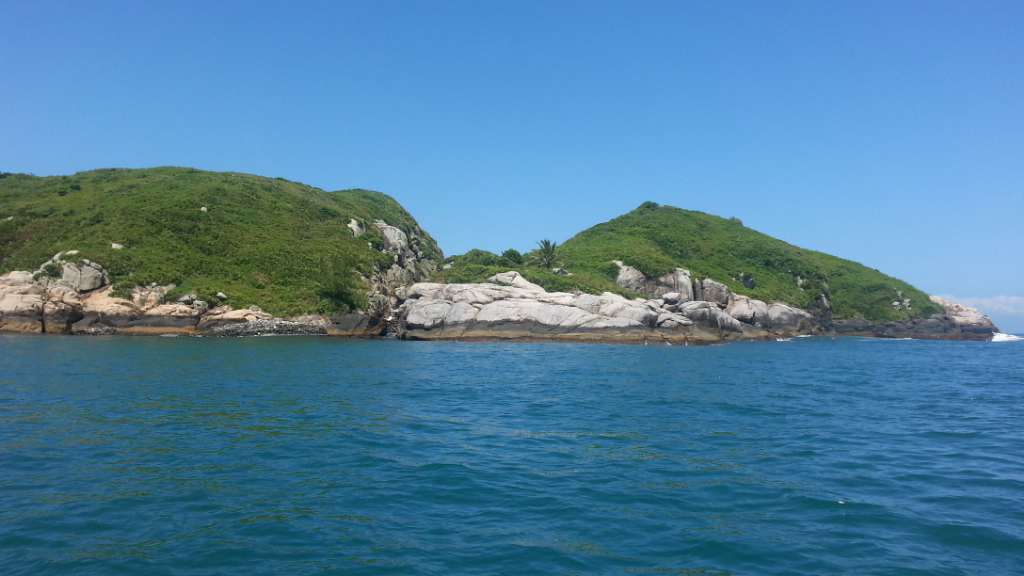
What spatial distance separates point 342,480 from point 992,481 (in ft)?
54.0

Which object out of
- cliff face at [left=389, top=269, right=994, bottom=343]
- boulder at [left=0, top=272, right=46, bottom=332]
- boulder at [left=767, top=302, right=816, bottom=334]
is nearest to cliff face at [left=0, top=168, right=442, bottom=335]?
boulder at [left=0, top=272, right=46, bottom=332]

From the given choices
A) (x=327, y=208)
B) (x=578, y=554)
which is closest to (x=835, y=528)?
(x=578, y=554)

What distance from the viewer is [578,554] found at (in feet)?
34.0

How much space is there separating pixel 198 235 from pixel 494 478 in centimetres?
8074

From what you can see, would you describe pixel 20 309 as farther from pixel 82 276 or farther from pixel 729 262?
pixel 729 262

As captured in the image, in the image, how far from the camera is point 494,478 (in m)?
15.0

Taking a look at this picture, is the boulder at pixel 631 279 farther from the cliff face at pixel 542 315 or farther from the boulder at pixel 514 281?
the boulder at pixel 514 281

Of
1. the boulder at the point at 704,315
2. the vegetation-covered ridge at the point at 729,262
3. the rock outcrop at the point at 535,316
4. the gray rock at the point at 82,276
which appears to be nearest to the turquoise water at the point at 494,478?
the rock outcrop at the point at 535,316

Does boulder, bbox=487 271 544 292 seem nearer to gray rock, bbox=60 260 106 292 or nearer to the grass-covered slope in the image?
the grass-covered slope

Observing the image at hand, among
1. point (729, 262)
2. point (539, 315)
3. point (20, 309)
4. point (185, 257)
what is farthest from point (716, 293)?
point (20, 309)

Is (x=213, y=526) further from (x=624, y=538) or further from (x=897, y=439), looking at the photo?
(x=897, y=439)

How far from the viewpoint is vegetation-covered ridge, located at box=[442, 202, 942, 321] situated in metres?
105

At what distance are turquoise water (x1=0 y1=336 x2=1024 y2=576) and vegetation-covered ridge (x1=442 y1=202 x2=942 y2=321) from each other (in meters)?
66.0

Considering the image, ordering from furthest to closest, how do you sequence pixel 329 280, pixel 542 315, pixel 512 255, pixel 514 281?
1. pixel 512 255
2. pixel 514 281
3. pixel 329 280
4. pixel 542 315
